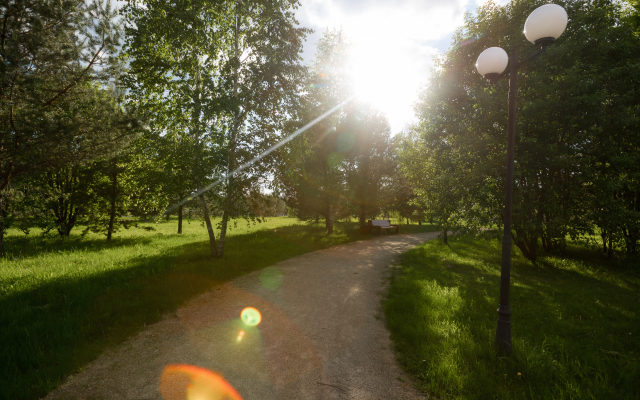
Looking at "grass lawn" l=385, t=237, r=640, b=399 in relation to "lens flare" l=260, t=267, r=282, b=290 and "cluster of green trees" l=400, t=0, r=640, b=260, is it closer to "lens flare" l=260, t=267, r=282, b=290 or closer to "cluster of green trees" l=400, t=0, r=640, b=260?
"cluster of green trees" l=400, t=0, r=640, b=260

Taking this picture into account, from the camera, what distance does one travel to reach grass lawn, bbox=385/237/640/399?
3.55 meters

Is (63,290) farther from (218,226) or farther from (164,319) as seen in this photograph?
(218,226)

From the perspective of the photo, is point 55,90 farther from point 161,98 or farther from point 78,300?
point 78,300

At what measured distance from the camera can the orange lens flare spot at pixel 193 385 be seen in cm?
334

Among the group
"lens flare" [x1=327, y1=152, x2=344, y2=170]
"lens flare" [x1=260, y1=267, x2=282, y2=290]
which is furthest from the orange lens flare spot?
"lens flare" [x1=327, y1=152, x2=344, y2=170]

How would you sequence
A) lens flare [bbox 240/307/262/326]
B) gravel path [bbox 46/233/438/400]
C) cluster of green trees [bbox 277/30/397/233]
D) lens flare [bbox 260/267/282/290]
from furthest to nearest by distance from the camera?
cluster of green trees [bbox 277/30/397/233] → lens flare [bbox 260/267/282/290] → lens flare [bbox 240/307/262/326] → gravel path [bbox 46/233/438/400]

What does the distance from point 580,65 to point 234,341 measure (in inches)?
499

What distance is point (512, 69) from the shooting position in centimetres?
452

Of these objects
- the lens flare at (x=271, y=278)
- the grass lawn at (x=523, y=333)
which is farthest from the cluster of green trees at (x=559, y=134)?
the lens flare at (x=271, y=278)


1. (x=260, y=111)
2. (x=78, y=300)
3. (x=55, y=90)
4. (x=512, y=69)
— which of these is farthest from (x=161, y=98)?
(x=512, y=69)

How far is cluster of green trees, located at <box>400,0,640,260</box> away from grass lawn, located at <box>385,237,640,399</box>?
205 centimetres

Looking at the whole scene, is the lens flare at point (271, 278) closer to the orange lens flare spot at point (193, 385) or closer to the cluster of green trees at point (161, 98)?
the cluster of green trees at point (161, 98)

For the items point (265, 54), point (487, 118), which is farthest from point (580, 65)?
point (265, 54)

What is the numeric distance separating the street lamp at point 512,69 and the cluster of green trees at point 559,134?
5101 mm
